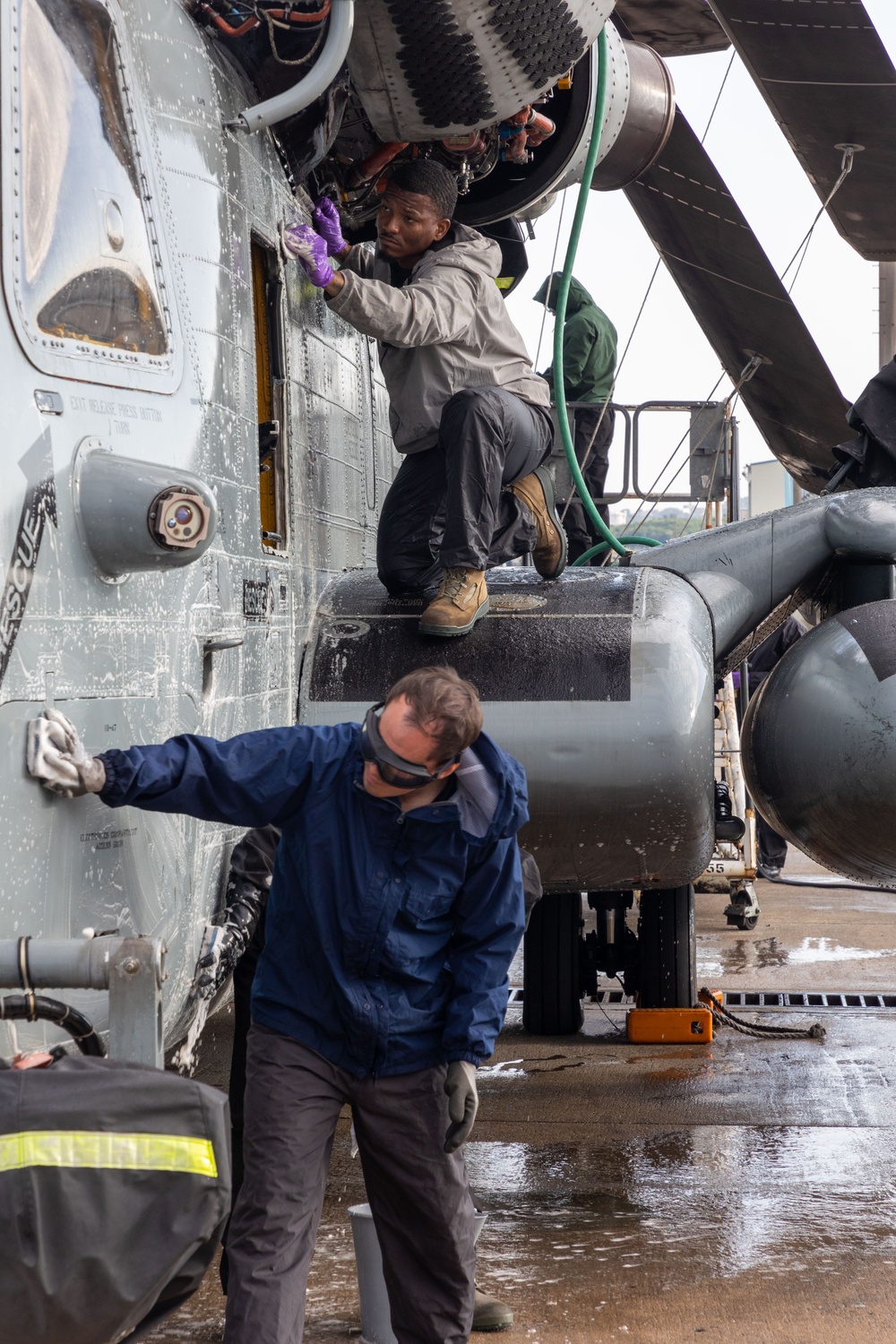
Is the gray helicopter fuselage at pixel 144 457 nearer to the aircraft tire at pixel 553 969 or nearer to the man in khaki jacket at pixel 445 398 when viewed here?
the man in khaki jacket at pixel 445 398

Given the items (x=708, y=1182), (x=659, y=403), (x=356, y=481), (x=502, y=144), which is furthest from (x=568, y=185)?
(x=659, y=403)

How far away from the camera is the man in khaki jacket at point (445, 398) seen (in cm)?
397

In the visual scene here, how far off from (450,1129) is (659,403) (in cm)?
740

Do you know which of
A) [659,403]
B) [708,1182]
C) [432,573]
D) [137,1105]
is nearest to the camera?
[137,1105]

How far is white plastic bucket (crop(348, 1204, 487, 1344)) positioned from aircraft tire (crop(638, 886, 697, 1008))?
2.97m

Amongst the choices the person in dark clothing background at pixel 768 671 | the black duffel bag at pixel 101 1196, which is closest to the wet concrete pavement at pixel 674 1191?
the black duffel bag at pixel 101 1196

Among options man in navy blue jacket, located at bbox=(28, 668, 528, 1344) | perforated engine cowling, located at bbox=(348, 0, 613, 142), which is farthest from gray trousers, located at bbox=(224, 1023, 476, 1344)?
perforated engine cowling, located at bbox=(348, 0, 613, 142)

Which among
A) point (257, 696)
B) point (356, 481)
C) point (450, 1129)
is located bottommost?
point (450, 1129)

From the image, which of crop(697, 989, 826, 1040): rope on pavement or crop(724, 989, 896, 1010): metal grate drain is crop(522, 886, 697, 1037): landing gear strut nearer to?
crop(697, 989, 826, 1040): rope on pavement

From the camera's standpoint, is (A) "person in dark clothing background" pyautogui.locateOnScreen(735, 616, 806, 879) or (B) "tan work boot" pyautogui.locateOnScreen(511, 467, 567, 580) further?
(A) "person in dark clothing background" pyautogui.locateOnScreen(735, 616, 806, 879)

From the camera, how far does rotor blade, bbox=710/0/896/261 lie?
17.9ft

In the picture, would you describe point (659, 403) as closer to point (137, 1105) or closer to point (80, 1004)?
point (80, 1004)

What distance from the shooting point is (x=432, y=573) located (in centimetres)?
433

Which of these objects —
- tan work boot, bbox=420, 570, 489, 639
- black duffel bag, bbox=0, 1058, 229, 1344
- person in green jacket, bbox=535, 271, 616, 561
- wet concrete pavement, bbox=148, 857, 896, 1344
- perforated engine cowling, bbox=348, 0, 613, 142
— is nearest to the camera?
black duffel bag, bbox=0, 1058, 229, 1344
